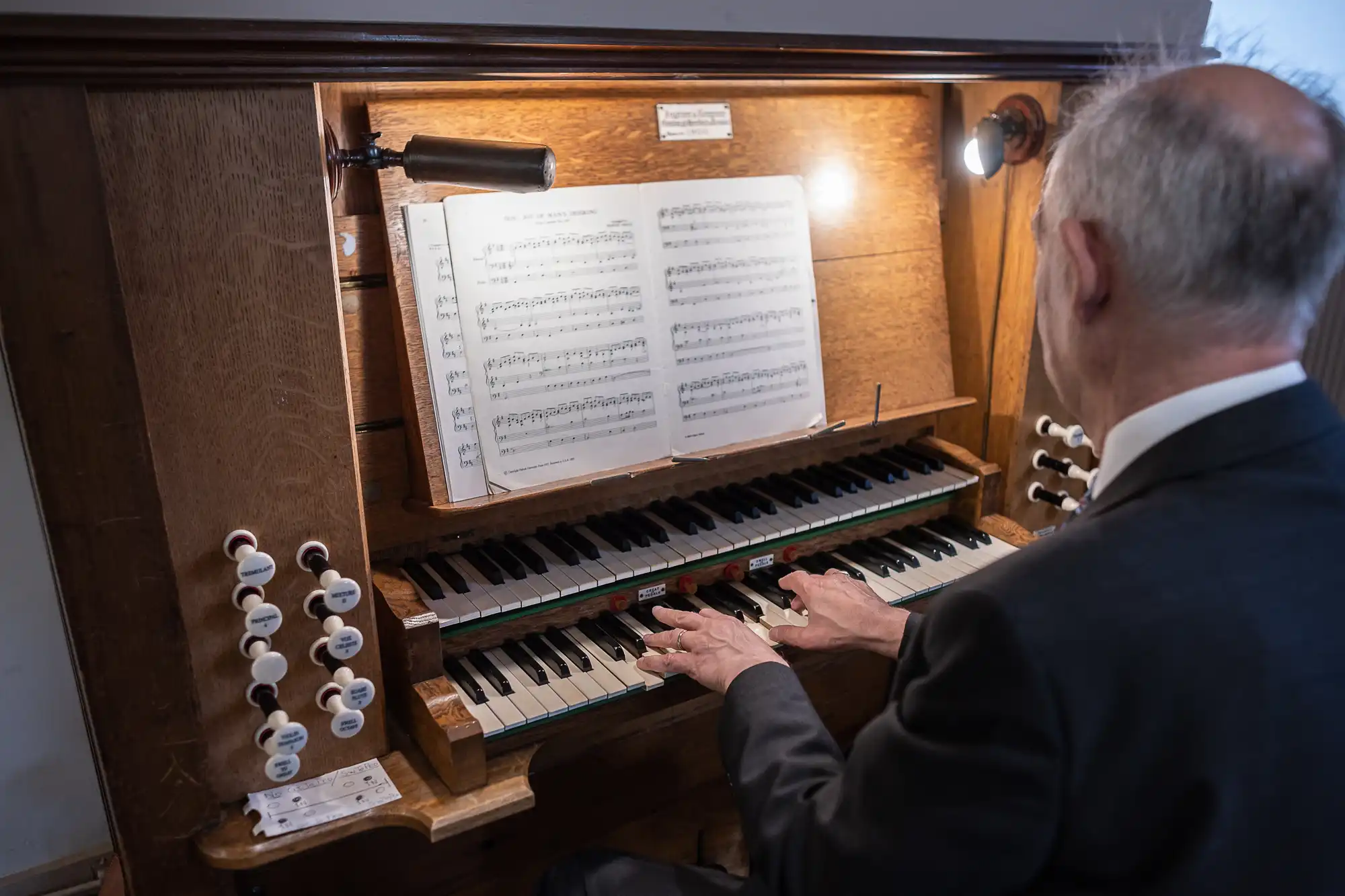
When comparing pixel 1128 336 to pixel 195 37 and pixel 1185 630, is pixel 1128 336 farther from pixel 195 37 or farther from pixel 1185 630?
pixel 195 37

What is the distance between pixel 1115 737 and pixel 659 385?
1.03m

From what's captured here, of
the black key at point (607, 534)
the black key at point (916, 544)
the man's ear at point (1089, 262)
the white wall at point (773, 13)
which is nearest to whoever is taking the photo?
the man's ear at point (1089, 262)

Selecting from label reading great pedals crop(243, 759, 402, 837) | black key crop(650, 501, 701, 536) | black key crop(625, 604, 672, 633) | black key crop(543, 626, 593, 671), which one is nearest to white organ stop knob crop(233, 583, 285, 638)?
label reading great pedals crop(243, 759, 402, 837)

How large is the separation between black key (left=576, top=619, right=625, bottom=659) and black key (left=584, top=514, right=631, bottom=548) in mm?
111

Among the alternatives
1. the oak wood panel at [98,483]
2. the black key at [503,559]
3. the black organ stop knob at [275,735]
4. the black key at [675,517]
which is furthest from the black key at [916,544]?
the oak wood panel at [98,483]

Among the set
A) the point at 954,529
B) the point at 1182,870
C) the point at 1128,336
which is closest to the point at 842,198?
the point at 954,529

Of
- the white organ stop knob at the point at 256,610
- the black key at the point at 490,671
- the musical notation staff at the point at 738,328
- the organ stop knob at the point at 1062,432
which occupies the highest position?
the musical notation staff at the point at 738,328

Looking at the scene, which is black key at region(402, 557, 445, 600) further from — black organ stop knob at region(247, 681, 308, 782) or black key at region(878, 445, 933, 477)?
black key at region(878, 445, 933, 477)

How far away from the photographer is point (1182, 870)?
807 mm

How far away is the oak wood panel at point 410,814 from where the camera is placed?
49.6 inches

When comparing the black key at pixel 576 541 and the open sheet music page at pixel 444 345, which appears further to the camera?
the black key at pixel 576 541

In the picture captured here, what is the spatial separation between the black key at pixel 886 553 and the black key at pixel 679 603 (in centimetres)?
41

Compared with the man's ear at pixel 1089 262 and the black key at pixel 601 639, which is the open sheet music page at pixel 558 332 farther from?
the man's ear at pixel 1089 262

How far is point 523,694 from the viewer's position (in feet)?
4.74
